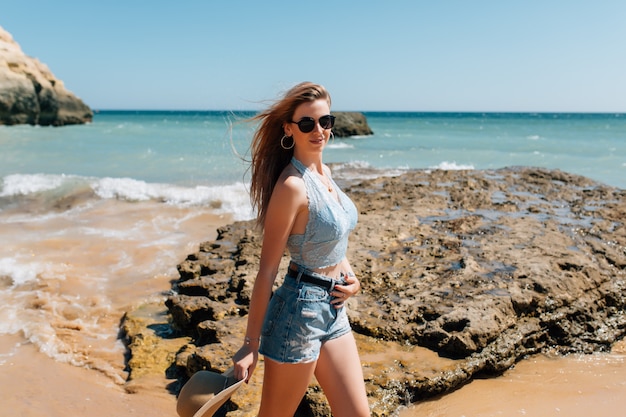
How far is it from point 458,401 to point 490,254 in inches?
79.0

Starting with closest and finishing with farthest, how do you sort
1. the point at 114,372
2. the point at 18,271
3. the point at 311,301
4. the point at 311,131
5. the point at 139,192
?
the point at 311,301, the point at 311,131, the point at 114,372, the point at 18,271, the point at 139,192

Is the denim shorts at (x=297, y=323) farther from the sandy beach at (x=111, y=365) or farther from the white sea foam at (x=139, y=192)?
the white sea foam at (x=139, y=192)

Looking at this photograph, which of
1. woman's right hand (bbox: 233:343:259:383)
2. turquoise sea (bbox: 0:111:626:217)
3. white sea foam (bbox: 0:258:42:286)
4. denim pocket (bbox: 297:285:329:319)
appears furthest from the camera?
turquoise sea (bbox: 0:111:626:217)

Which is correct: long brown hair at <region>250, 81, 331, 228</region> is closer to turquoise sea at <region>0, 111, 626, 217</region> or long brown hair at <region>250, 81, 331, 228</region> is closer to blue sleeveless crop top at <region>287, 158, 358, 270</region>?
blue sleeveless crop top at <region>287, 158, 358, 270</region>

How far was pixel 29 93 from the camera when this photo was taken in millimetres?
41594

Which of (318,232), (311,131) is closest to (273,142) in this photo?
(311,131)

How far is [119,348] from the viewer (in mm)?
4773

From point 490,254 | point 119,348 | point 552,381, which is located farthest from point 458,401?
point 119,348

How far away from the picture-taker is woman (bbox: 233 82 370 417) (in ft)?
7.47

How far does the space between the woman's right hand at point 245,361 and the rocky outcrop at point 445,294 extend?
115 centimetres

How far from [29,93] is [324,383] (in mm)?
46017

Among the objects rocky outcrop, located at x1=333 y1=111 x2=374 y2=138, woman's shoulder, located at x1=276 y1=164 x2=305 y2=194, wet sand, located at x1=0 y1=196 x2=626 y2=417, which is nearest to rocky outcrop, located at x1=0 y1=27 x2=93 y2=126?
rocky outcrop, located at x1=333 y1=111 x2=374 y2=138

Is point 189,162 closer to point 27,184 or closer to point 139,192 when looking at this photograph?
point 27,184

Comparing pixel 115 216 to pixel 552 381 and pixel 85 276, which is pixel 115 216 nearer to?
pixel 85 276
